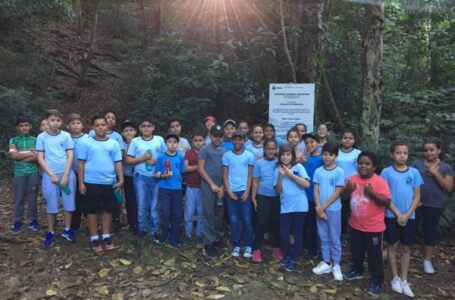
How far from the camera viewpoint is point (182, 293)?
452cm

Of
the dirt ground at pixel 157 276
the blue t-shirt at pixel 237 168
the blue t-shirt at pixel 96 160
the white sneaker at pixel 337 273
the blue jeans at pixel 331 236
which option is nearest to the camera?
the dirt ground at pixel 157 276

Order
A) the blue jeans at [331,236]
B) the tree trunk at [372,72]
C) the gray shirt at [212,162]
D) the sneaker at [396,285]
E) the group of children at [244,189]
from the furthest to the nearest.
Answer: the tree trunk at [372,72]
the gray shirt at [212,162]
the blue jeans at [331,236]
the group of children at [244,189]
the sneaker at [396,285]

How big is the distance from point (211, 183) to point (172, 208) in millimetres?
636

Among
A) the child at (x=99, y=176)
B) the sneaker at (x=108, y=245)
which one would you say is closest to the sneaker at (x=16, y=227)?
the child at (x=99, y=176)

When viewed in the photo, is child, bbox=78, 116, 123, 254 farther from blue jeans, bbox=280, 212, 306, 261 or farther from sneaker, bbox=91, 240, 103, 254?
blue jeans, bbox=280, 212, 306, 261

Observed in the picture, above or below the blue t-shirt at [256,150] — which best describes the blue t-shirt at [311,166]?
below

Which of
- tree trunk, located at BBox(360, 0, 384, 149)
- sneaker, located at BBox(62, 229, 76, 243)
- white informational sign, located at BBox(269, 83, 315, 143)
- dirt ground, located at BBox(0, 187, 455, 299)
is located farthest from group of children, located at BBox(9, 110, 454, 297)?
tree trunk, located at BBox(360, 0, 384, 149)

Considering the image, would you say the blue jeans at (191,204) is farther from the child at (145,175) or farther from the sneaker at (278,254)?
the sneaker at (278,254)

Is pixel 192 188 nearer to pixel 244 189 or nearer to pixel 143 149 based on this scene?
pixel 244 189

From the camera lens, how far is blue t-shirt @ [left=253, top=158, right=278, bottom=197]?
Result: 5289 millimetres

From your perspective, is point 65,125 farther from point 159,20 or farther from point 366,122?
point 366,122

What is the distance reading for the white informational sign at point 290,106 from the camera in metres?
6.95

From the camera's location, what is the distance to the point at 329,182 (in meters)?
5.01

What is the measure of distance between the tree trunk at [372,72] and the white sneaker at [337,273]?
8.43ft
